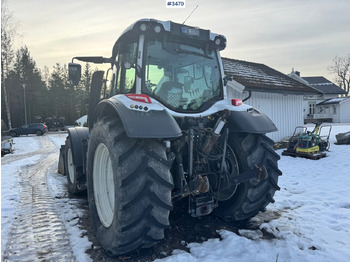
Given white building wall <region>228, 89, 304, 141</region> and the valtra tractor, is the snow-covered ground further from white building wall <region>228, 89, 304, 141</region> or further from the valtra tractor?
white building wall <region>228, 89, 304, 141</region>

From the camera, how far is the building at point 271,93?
1200 cm

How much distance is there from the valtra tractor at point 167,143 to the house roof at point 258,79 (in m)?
8.12

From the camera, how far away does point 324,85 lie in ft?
166

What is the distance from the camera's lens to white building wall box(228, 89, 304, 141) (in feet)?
42.5

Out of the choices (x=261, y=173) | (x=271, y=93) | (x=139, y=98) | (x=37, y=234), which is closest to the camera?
(x=139, y=98)

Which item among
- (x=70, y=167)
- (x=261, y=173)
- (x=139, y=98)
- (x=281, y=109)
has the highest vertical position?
(x=139, y=98)

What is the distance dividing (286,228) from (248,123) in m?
1.50

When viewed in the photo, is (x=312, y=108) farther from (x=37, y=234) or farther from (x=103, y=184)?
(x=37, y=234)

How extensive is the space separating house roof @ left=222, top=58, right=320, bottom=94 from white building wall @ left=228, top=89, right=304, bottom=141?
525 millimetres

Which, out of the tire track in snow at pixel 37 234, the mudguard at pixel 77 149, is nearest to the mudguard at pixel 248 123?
the tire track in snow at pixel 37 234

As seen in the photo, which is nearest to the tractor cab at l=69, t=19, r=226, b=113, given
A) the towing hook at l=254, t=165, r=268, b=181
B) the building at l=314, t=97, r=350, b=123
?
the towing hook at l=254, t=165, r=268, b=181

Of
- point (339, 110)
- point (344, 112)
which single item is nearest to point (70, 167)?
point (339, 110)

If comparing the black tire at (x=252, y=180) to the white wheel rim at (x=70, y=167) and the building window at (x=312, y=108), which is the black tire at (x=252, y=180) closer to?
the white wheel rim at (x=70, y=167)

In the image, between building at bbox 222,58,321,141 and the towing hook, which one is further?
building at bbox 222,58,321,141
